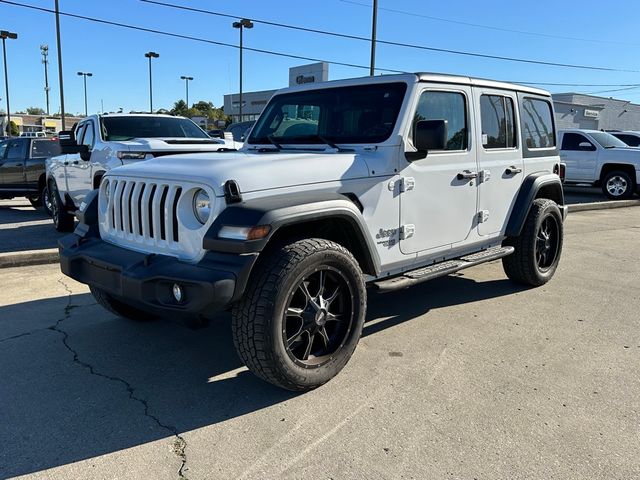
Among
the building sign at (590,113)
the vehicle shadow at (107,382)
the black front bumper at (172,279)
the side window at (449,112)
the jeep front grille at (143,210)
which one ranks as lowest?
the vehicle shadow at (107,382)

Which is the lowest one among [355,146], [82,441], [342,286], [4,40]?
[82,441]

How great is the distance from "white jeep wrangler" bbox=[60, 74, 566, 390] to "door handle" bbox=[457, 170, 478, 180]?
1 cm

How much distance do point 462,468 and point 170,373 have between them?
1.98 metres

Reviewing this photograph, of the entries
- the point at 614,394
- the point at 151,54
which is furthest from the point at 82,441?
the point at 151,54

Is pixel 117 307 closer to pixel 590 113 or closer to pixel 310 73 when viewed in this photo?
pixel 310 73

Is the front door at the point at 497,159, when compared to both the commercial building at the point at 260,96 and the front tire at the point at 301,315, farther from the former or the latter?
the commercial building at the point at 260,96

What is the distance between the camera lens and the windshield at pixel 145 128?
Result: 8.05m

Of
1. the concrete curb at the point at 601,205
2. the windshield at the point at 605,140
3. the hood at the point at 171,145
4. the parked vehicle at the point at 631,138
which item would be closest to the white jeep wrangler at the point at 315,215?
the hood at the point at 171,145

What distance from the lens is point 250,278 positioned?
3043 millimetres

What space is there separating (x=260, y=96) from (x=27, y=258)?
173 ft

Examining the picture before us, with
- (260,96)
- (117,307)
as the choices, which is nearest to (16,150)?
(117,307)

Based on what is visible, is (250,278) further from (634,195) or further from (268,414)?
(634,195)

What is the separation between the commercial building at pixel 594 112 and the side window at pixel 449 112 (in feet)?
137

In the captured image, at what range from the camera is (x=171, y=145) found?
731cm
